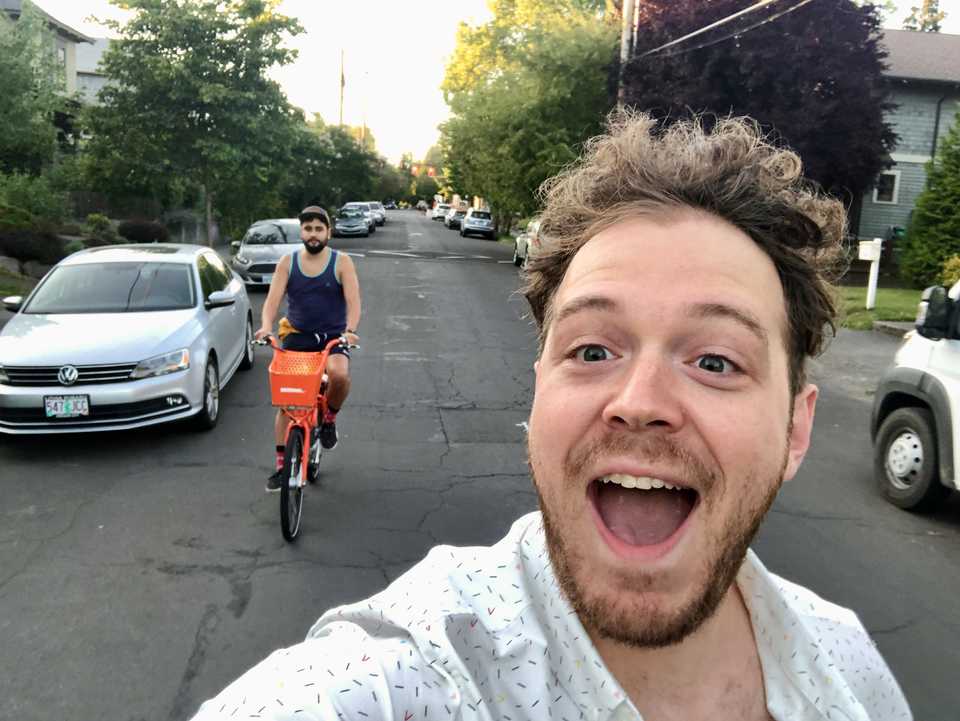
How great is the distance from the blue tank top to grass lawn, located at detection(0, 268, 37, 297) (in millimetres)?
11808

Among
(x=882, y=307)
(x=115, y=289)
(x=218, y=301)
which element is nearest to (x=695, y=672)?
(x=218, y=301)

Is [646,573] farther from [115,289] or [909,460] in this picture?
[115,289]

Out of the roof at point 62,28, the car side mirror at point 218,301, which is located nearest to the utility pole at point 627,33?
the car side mirror at point 218,301

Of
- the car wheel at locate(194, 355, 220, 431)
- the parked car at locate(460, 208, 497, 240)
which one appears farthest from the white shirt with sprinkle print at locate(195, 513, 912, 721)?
the parked car at locate(460, 208, 497, 240)

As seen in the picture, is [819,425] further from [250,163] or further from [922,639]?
[250,163]

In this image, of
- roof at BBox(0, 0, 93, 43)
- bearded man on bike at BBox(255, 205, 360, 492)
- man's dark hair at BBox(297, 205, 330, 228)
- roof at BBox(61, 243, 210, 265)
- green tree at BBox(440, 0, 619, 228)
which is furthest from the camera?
roof at BBox(0, 0, 93, 43)

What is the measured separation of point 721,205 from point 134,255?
8715 mm

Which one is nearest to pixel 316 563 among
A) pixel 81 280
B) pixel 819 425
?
pixel 81 280

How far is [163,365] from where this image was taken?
7195 mm

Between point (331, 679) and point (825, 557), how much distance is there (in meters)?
4.78

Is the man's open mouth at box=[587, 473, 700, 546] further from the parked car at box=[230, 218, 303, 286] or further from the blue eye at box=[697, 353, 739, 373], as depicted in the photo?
the parked car at box=[230, 218, 303, 286]

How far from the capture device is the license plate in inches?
266

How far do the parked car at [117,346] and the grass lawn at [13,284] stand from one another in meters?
8.04

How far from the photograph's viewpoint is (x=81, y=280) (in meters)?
8.46
